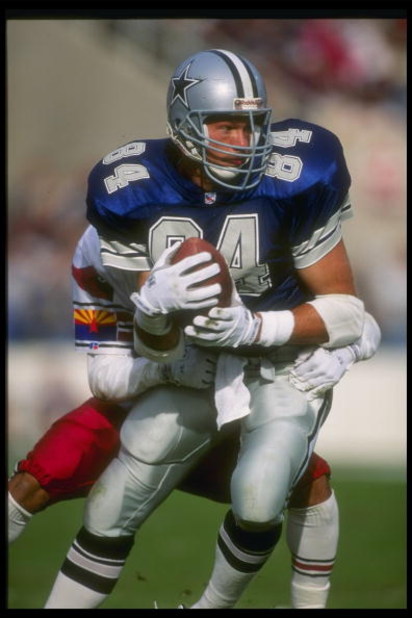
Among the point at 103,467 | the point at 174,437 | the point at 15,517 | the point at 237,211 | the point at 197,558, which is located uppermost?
the point at 237,211

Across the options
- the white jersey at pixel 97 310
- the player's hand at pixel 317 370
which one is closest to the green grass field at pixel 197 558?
the white jersey at pixel 97 310

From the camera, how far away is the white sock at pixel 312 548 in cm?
283

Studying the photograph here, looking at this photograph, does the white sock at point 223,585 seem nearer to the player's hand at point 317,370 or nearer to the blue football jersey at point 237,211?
the player's hand at point 317,370

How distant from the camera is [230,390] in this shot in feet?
8.27

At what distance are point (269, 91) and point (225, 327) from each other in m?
5.91

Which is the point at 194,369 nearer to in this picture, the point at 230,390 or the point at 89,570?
the point at 230,390

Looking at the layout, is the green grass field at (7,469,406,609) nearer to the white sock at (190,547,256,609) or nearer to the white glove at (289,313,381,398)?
the white sock at (190,547,256,609)

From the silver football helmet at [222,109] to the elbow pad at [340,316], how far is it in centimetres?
33

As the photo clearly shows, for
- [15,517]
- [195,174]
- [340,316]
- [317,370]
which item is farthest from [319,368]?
[15,517]

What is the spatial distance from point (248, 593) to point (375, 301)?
14.0 feet

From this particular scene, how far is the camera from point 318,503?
282 cm

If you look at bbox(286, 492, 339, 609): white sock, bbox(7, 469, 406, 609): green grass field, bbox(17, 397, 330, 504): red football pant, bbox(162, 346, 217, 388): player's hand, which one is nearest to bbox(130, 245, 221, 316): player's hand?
bbox(162, 346, 217, 388): player's hand
